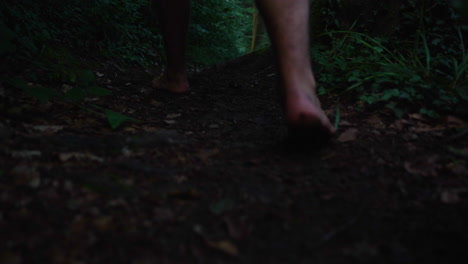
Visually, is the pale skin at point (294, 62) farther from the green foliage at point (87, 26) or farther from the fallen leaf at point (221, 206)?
the green foliage at point (87, 26)

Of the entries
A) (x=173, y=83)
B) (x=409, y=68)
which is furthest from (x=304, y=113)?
(x=173, y=83)

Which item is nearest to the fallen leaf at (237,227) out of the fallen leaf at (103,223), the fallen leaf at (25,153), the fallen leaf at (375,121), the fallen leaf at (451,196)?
the fallen leaf at (103,223)

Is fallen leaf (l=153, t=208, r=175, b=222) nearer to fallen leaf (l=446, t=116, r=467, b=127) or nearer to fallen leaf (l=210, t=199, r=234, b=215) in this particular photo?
fallen leaf (l=210, t=199, r=234, b=215)

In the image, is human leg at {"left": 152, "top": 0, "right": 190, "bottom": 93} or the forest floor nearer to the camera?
the forest floor

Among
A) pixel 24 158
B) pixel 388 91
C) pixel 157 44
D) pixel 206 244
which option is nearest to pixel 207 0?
pixel 157 44

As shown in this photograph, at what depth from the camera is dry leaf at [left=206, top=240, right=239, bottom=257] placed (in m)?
0.67

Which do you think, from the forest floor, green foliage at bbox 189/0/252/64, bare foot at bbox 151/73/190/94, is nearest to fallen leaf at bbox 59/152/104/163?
the forest floor

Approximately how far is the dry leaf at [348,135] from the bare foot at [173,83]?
1175 millimetres

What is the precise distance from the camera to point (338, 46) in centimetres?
234

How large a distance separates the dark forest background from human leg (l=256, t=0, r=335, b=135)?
1.61 ft

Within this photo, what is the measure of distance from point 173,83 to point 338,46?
1.25 metres

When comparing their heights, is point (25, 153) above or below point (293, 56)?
below

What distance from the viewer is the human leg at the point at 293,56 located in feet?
3.43

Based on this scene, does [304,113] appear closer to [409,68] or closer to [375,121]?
[375,121]
